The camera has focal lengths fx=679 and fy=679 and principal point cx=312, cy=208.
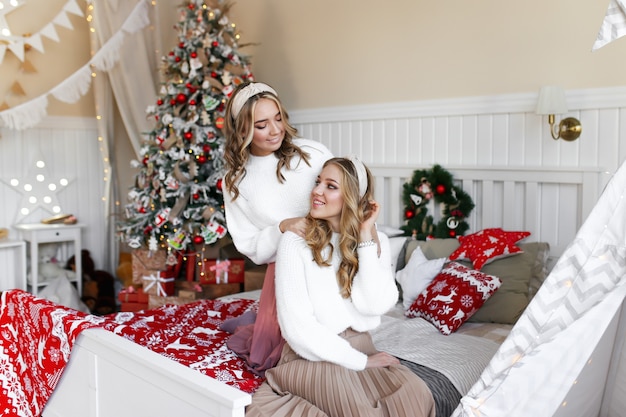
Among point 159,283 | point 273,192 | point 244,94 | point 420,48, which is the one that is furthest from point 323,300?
point 159,283

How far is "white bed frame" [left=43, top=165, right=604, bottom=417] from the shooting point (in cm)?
179

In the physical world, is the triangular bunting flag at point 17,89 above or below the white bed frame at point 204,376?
above

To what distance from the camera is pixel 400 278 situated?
10.3 ft

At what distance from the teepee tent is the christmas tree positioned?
98.0 inches

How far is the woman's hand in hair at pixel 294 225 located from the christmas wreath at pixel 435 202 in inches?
55.4

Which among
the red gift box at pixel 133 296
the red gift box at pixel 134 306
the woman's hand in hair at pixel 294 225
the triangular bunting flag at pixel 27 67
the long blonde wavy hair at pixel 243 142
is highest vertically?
the triangular bunting flag at pixel 27 67

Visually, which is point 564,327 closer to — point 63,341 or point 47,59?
point 63,341

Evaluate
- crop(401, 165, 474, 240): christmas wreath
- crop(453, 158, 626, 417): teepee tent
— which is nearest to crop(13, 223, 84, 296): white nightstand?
crop(401, 165, 474, 240): christmas wreath

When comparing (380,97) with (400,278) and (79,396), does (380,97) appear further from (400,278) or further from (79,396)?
(79,396)

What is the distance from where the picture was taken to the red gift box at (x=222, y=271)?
13.5 ft

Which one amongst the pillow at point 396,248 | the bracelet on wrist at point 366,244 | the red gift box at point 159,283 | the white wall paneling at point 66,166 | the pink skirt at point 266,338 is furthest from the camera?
the white wall paneling at point 66,166

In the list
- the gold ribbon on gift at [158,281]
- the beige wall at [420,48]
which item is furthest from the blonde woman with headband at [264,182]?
the gold ribbon on gift at [158,281]

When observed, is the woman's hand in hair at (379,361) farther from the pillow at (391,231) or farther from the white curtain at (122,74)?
the white curtain at (122,74)

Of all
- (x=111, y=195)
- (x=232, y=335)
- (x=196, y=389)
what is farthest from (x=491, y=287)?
(x=111, y=195)
